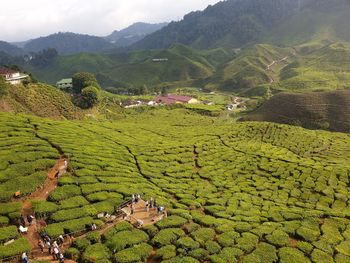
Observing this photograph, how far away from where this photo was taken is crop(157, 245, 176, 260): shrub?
2866 cm

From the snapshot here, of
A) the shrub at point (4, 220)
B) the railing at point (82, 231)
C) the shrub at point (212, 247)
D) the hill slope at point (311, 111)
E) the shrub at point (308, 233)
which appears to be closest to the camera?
the railing at point (82, 231)

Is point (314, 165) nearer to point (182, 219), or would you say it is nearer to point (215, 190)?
point (215, 190)

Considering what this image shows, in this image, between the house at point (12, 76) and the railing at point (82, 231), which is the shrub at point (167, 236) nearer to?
the railing at point (82, 231)

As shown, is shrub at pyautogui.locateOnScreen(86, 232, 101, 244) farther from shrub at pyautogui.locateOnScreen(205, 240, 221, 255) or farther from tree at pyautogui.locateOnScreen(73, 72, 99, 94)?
tree at pyautogui.locateOnScreen(73, 72, 99, 94)

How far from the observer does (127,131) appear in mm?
73500

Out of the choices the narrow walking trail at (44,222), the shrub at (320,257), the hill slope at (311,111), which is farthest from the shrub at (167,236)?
the hill slope at (311,111)

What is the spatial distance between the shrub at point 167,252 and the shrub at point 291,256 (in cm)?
948

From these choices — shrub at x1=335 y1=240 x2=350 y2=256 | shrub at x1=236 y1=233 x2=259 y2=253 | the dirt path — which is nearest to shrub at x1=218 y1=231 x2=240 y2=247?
shrub at x1=236 y1=233 x2=259 y2=253

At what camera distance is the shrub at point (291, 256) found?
98.1 ft

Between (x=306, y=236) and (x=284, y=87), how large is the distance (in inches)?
6147

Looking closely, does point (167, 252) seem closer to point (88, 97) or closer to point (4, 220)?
point (4, 220)

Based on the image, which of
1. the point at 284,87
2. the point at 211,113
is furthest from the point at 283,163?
the point at 284,87

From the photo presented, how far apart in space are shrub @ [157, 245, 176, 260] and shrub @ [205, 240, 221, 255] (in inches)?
120

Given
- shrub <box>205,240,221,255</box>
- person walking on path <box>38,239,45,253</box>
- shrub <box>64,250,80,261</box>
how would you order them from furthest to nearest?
1. shrub <box>205,240,221,255</box>
2. person walking on path <box>38,239,45,253</box>
3. shrub <box>64,250,80,261</box>
